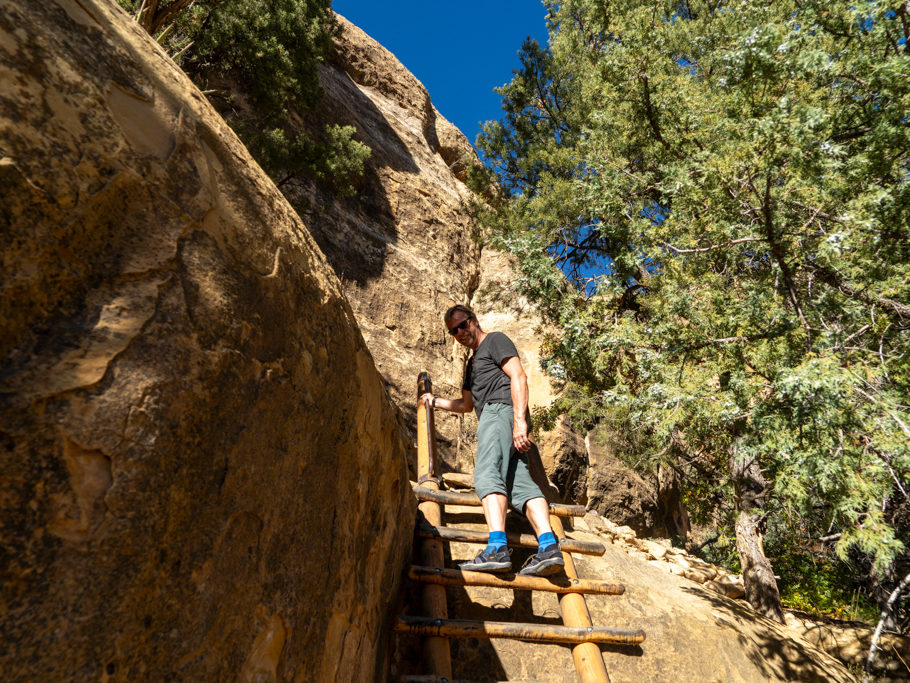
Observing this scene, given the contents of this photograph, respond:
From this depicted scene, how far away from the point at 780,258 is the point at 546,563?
8.62 feet

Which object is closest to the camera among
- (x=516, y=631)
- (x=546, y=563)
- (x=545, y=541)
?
(x=516, y=631)

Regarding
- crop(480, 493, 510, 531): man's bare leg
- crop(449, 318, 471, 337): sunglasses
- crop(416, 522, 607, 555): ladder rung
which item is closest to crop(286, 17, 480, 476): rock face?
crop(449, 318, 471, 337): sunglasses

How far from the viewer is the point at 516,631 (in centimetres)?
263

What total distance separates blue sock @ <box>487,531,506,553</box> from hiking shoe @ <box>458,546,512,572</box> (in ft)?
0.05

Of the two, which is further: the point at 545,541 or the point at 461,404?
the point at 461,404

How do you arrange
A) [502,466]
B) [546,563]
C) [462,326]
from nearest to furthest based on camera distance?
[546,563]
[502,466]
[462,326]

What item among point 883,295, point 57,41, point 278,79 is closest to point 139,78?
point 57,41

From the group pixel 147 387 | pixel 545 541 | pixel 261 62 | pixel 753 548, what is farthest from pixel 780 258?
pixel 261 62

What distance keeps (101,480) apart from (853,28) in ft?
18.3

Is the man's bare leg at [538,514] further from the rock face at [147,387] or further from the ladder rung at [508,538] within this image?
the rock face at [147,387]

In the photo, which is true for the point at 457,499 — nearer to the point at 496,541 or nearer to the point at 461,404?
the point at 461,404

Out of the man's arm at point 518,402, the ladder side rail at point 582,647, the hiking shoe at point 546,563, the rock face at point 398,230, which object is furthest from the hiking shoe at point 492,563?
the rock face at point 398,230

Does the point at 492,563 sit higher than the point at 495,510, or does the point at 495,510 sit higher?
the point at 495,510

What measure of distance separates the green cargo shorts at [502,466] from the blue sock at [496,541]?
0.22 metres
